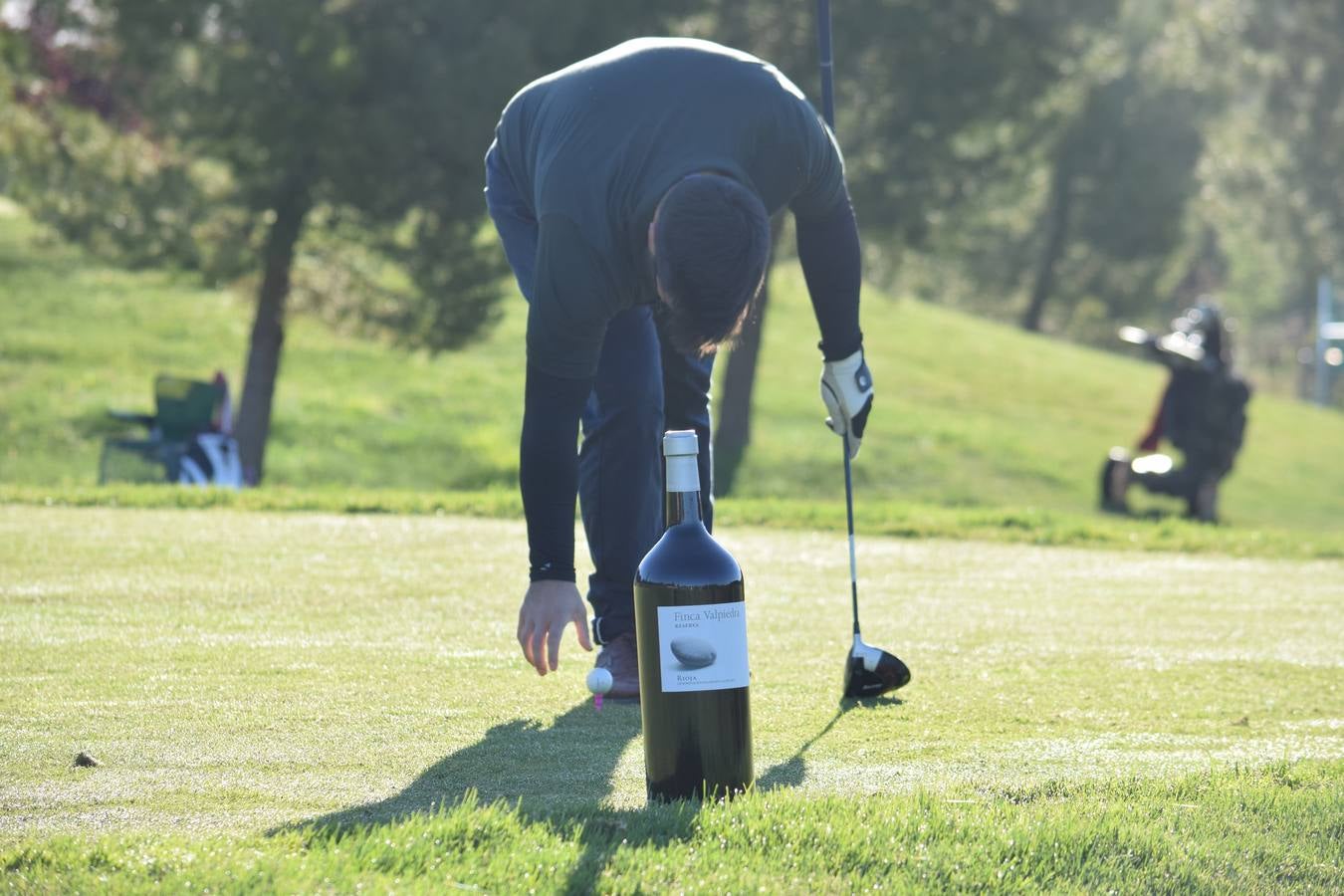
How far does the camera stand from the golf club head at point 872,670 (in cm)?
418

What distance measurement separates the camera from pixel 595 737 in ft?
12.4

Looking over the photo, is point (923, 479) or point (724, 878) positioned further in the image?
point (923, 479)

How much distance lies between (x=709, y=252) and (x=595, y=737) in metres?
1.22

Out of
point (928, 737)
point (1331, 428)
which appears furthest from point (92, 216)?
point (1331, 428)

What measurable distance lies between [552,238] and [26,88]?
14.2m

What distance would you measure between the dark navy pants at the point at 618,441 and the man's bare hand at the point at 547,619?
774mm

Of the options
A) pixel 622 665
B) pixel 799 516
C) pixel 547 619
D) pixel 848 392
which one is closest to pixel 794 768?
pixel 547 619

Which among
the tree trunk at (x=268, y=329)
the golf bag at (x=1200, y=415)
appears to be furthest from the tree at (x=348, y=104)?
the golf bag at (x=1200, y=415)

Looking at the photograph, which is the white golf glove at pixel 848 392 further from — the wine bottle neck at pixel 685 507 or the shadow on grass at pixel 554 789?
the wine bottle neck at pixel 685 507

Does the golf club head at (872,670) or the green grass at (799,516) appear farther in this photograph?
the green grass at (799,516)

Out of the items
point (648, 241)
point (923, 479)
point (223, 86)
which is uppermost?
point (223, 86)

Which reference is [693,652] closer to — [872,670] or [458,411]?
[872,670]

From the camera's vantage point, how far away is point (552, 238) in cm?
351

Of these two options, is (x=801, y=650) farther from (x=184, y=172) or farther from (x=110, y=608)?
(x=184, y=172)
